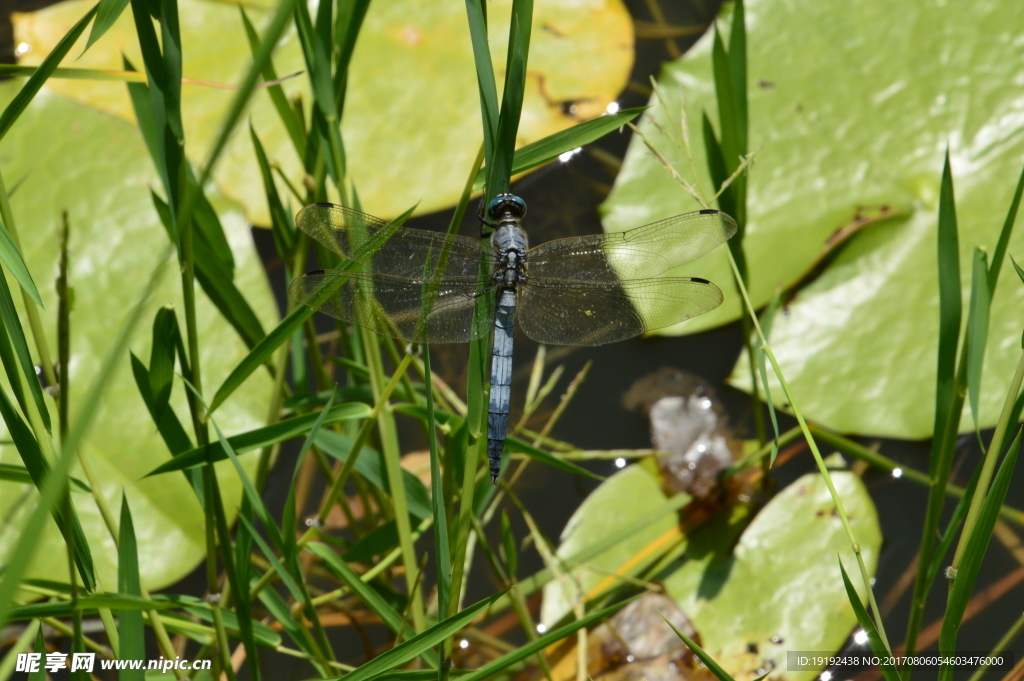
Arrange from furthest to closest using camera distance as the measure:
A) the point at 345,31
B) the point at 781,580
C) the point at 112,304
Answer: the point at 112,304, the point at 781,580, the point at 345,31

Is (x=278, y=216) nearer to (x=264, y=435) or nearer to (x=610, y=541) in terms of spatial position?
(x=264, y=435)

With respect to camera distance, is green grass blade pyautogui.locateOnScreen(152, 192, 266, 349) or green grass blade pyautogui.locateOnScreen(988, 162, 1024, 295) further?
green grass blade pyautogui.locateOnScreen(152, 192, 266, 349)

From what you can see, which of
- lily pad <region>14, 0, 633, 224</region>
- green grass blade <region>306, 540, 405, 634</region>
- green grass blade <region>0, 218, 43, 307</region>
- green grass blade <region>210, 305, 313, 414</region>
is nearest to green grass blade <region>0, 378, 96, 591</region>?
green grass blade <region>0, 218, 43, 307</region>

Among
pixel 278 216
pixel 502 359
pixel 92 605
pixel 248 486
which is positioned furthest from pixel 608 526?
pixel 92 605

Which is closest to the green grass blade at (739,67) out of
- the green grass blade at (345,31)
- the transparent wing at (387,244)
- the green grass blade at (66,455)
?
the transparent wing at (387,244)

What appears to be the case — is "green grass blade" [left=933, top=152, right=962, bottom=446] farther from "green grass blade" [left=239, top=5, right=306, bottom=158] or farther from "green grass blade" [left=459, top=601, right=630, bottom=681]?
"green grass blade" [left=239, top=5, right=306, bottom=158]

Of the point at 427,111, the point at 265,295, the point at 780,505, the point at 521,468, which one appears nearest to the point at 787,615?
the point at 780,505
